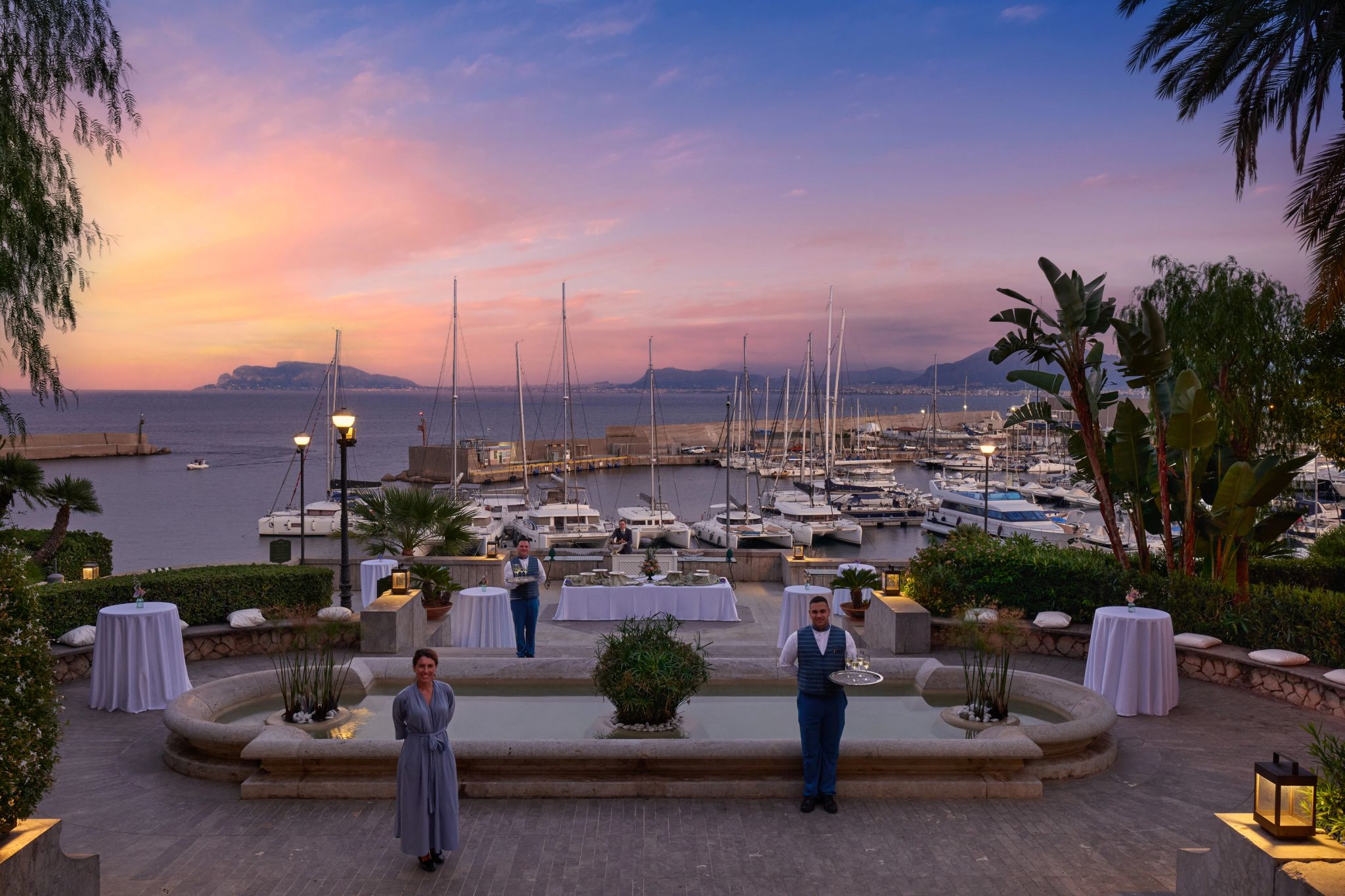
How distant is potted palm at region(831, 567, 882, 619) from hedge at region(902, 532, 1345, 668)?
69 cm

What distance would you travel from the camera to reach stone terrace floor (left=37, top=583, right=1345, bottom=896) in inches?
252

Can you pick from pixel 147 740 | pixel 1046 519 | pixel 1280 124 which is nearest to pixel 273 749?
pixel 147 740

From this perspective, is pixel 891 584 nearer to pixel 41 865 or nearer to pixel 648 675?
pixel 648 675

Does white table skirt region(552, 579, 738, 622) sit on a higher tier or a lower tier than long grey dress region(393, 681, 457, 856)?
lower

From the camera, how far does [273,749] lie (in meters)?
8.02

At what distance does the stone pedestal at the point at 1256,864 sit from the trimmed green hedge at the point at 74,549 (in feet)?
63.5

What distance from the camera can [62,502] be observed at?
17.6 meters

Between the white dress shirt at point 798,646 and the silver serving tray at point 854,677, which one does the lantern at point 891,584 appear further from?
the silver serving tray at point 854,677

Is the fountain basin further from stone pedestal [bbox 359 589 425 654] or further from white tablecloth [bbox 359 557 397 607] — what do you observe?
white tablecloth [bbox 359 557 397 607]

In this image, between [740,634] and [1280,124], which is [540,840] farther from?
[1280,124]

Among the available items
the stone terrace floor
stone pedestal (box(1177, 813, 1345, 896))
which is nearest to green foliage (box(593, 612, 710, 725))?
the stone terrace floor

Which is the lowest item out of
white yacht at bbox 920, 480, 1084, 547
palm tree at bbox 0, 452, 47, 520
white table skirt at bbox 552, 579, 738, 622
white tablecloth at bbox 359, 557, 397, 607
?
white yacht at bbox 920, 480, 1084, 547

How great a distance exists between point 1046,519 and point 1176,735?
44786 millimetres

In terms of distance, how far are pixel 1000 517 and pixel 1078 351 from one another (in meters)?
36.9
